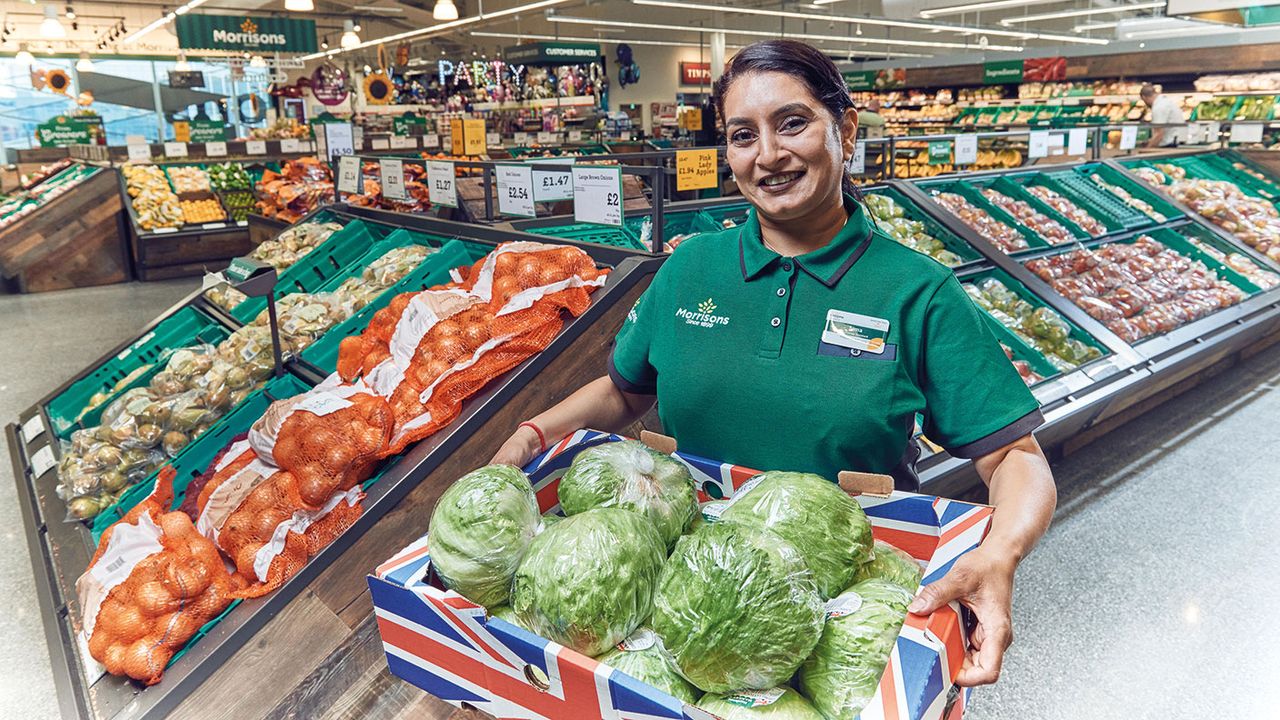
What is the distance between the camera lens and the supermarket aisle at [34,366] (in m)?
2.59

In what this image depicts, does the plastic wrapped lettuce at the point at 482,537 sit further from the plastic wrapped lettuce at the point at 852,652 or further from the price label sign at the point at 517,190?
the price label sign at the point at 517,190

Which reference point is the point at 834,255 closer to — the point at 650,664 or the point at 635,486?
the point at 635,486

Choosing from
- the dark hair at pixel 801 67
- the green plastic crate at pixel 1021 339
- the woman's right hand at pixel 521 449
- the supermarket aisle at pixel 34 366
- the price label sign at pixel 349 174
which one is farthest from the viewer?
the price label sign at pixel 349 174

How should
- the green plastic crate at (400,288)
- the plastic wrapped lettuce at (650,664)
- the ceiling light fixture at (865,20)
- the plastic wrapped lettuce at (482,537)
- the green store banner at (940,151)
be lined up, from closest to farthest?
1. the plastic wrapped lettuce at (650,664)
2. the plastic wrapped lettuce at (482,537)
3. the green plastic crate at (400,288)
4. the green store banner at (940,151)
5. the ceiling light fixture at (865,20)

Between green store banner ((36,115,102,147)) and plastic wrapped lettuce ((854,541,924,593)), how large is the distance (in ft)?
45.9

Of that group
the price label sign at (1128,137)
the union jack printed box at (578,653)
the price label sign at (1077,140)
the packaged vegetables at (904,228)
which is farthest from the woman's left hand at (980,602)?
the price label sign at (1128,137)

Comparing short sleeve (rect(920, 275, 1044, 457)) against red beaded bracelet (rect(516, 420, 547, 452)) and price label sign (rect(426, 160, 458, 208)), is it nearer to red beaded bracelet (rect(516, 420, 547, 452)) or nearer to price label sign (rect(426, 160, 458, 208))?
red beaded bracelet (rect(516, 420, 547, 452))

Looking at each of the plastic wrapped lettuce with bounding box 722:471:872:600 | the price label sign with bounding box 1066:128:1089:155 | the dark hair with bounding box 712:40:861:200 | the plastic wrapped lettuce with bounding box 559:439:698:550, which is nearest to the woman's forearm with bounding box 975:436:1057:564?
the plastic wrapped lettuce with bounding box 722:471:872:600

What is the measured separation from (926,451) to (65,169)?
38.5ft

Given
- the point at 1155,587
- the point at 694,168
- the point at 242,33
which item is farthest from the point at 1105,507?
the point at 242,33

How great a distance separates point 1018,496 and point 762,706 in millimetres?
481

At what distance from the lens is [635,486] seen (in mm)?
1085

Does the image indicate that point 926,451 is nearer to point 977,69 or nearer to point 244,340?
point 244,340

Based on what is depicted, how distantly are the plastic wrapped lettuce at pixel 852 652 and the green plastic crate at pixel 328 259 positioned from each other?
3233 millimetres
